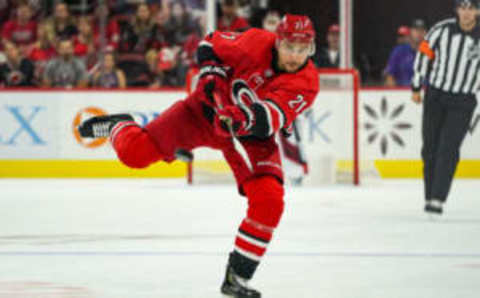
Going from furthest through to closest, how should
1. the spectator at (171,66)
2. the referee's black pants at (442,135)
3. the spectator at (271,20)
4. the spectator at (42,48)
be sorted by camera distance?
the spectator at (42,48) → the spectator at (171,66) → the spectator at (271,20) → the referee's black pants at (442,135)

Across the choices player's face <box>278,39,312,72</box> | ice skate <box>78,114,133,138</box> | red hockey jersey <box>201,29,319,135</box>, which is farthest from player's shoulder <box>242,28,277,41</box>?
ice skate <box>78,114,133,138</box>

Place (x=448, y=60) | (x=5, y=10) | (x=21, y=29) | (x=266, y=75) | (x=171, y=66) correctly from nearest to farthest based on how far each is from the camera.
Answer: (x=266, y=75)
(x=448, y=60)
(x=171, y=66)
(x=21, y=29)
(x=5, y=10)

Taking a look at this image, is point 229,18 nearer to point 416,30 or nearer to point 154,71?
point 154,71

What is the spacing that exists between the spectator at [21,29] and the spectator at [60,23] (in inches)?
8.7

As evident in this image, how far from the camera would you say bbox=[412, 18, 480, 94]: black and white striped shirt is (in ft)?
22.7

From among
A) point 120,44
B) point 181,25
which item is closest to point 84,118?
point 120,44

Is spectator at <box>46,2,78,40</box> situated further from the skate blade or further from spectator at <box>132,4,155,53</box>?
the skate blade

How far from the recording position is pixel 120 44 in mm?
10336

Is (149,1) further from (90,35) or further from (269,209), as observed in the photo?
(269,209)

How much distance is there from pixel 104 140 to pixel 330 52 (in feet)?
7.48

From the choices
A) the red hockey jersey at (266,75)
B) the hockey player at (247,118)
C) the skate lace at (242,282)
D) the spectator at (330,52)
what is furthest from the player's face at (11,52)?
the skate lace at (242,282)

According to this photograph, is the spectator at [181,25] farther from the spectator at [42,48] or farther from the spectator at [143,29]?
the spectator at [42,48]

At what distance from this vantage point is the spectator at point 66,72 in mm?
10148

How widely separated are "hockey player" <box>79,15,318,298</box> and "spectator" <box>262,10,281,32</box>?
557cm
